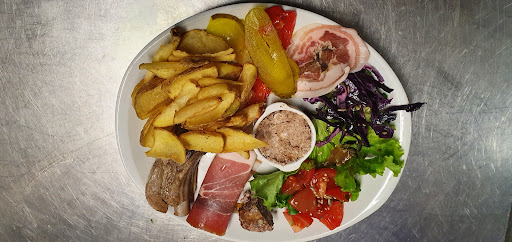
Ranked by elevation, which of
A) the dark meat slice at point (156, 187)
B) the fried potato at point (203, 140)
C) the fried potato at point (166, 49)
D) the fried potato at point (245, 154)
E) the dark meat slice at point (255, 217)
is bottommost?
the dark meat slice at point (255, 217)

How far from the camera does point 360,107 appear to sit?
2.05 meters

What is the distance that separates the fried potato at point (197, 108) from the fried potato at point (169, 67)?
0.55ft

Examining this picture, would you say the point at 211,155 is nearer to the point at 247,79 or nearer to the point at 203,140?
the point at 203,140

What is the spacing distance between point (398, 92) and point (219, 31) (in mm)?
952

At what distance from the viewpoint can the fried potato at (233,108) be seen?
68.2 inches

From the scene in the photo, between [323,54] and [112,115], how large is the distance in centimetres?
130

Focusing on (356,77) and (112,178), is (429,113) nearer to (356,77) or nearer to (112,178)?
(356,77)

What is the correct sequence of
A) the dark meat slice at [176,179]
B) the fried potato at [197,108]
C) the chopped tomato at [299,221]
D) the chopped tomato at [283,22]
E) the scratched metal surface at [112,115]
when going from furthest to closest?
the scratched metal surface at [112,115]
the chopped tomato at [299,221]
the dark meat slice at [176,179]
the chopped tomato at [283,22]
the fried potato at [197,108]

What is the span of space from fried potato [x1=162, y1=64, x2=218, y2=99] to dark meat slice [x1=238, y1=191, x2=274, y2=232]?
0.76 meters

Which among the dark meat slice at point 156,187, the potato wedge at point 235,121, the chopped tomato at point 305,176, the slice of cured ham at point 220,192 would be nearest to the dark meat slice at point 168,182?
the dark meat slice at point 156,187

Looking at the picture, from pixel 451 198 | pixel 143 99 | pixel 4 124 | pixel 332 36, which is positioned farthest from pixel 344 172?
pixel 4 124

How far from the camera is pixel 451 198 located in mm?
2496

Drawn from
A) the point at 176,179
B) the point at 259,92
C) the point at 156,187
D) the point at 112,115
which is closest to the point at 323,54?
the point at 259,92

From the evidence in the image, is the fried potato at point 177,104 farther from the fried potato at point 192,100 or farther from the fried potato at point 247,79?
the fried potato at point 247,79
